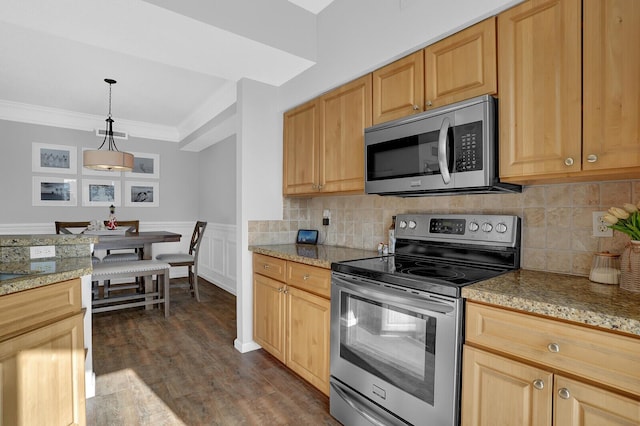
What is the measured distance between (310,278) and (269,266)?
0.55 metres

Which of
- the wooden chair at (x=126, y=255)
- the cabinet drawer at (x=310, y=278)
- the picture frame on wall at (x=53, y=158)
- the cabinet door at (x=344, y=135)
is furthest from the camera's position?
the picture frame on wall at (x=53, y=158)

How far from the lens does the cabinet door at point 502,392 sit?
3.71 ft

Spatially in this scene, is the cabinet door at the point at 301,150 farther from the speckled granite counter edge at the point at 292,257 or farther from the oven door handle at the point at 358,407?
the oven door handle at the point at 358,407

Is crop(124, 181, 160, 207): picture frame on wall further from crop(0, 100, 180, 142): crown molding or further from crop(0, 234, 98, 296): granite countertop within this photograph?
crop(0, 234, 98, 296): granite countertop

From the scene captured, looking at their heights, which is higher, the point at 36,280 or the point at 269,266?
the point at 36,280

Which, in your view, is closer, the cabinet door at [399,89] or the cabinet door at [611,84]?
the cabinet door at [611,84]

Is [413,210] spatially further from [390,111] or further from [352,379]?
[352,379]

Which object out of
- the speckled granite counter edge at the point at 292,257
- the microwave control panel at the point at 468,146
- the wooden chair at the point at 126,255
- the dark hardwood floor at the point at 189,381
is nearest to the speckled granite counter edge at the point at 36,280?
the dark hardwood floor at the point at 189,381

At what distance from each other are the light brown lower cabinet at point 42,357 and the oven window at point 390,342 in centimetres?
133

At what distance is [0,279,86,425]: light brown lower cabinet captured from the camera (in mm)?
1281

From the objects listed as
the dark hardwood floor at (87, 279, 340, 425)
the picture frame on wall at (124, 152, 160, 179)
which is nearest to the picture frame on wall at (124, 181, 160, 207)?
the picture frame on wall at (124, 152, 160, 179)

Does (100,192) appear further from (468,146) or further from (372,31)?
(468,146)

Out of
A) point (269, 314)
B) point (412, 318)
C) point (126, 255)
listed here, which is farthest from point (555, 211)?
point (126, 255)

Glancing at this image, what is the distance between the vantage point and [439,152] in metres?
1.63
